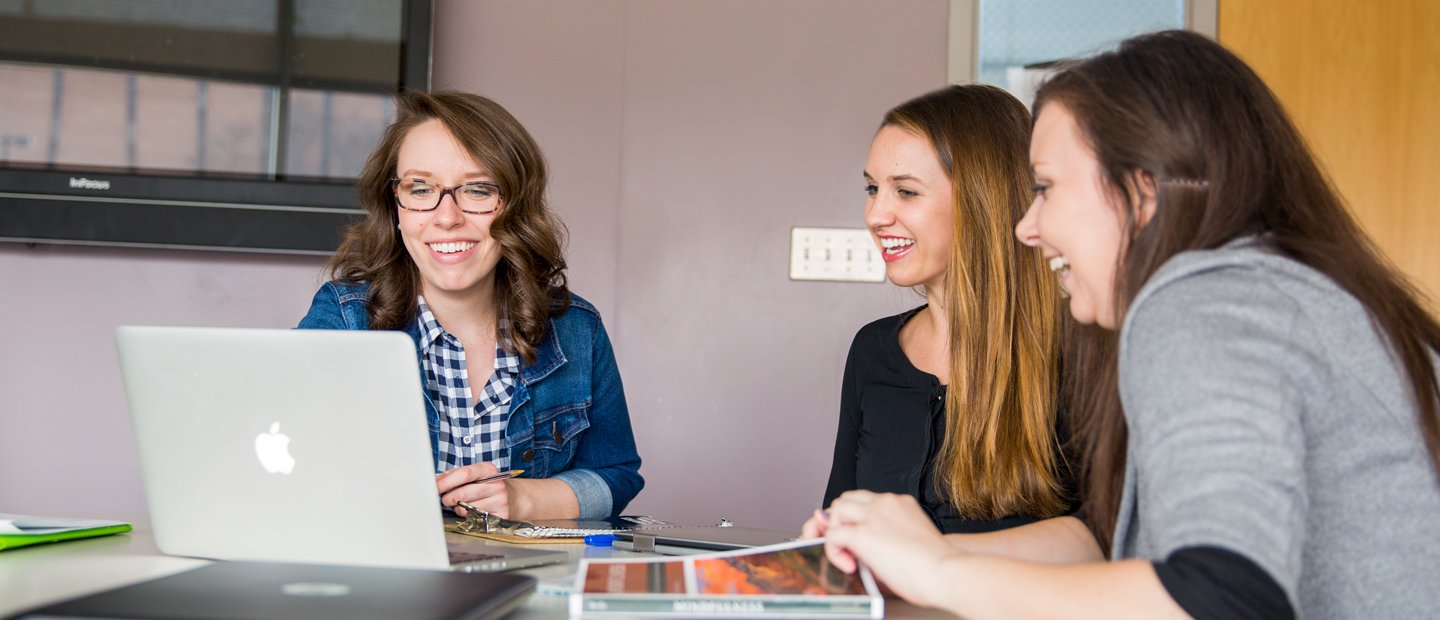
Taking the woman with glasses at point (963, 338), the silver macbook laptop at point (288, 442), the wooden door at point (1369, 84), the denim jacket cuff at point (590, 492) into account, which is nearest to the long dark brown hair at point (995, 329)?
the woman with glasses at point (963, 338)

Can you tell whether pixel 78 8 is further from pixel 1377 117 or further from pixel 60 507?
pixel 1377 117

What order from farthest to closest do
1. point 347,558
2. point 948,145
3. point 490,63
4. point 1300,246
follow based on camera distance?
1. point 490,63
2. point 948,145
3. point 347,558
4. point 1300,246

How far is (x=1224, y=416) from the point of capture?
A: 0.80 meters

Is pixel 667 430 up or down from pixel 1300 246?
down

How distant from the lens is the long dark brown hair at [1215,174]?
939 mm

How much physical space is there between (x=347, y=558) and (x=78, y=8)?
5.94ft

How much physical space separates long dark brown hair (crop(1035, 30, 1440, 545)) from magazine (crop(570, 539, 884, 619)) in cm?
Result: 33

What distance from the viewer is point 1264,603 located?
2.55 feet

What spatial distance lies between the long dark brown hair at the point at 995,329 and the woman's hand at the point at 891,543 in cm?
54

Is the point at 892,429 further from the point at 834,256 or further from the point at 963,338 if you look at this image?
the point at 834,256

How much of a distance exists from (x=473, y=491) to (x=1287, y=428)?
0.98 metres

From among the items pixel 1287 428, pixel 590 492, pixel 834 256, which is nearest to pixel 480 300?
pixel 590 492

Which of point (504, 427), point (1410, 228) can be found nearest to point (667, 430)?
point (504, 427)

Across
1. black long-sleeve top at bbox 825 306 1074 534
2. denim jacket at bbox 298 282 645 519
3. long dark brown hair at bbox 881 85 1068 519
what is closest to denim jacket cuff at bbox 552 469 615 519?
denim jacket at bbox 298 282 645 519
